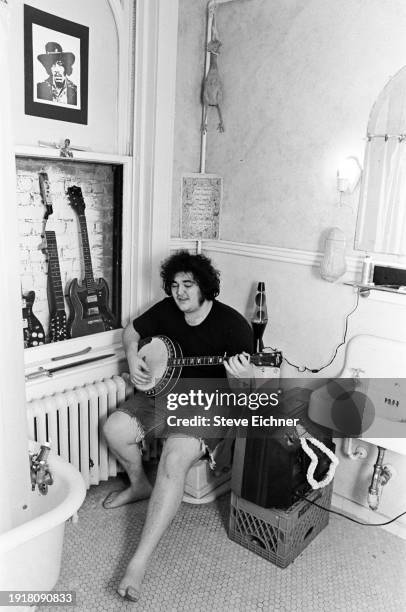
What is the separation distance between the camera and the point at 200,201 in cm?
274

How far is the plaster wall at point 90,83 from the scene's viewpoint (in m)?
2.08

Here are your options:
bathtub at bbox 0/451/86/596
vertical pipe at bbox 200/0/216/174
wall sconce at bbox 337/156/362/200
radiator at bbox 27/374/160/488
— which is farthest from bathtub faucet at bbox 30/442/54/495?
vertical pipe at bbox 200/0/216/174

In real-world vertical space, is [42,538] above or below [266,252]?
below

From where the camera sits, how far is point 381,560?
214 centimetres

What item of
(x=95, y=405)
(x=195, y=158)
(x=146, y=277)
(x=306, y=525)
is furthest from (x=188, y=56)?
(x=306, y=525)

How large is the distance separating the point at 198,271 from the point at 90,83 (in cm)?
92

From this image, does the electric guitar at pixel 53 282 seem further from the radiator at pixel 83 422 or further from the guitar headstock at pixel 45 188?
the radiator at pixel 83 422

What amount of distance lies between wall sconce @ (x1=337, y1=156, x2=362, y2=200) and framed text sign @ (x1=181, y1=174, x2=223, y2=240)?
691 mm

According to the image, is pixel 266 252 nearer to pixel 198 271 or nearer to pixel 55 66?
pixel 198 271

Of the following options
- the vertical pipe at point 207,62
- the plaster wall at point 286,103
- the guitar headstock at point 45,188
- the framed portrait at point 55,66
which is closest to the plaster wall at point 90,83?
the framed portrait at point 55,66

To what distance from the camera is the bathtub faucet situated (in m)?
1.78

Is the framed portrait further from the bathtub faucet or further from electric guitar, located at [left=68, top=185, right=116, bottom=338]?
the bathtub faucet

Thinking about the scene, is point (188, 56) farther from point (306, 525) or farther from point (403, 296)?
point (306, 525)

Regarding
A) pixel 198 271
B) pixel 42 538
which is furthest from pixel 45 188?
pixel 42 538
